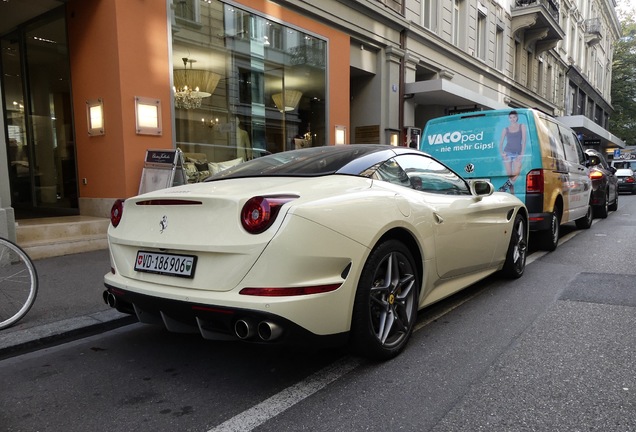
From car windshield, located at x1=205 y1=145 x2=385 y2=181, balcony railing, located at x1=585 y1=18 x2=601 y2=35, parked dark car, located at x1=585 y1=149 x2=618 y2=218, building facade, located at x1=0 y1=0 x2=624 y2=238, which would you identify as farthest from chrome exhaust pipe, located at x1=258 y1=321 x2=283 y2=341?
balcony railing, located at x1=585 y1=18 x2=601 y2=35

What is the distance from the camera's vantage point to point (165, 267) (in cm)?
274

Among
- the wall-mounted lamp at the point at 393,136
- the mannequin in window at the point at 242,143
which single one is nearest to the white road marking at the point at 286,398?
the mannequin in window at the point at 242,143

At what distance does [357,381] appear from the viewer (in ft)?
9.15

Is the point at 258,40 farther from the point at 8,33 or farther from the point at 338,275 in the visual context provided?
the point at 338,275

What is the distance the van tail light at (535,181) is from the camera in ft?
20.3

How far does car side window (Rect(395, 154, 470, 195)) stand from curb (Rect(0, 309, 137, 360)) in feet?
8.93

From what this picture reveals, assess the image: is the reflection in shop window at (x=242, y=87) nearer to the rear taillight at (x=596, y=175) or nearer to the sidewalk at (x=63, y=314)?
the sidewalk at (x=63, y=314)

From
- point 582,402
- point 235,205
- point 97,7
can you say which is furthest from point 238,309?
point 97,7

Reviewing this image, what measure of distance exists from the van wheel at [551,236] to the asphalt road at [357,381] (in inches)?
109

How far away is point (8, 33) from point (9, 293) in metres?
8.01

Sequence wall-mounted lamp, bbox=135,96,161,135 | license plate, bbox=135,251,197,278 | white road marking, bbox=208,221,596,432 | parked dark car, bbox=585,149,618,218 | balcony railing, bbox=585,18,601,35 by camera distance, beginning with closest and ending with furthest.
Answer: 1. white road marking, bbox=208,221,596,432
2. license plate, bbox=135,251,197,278
3. wall-mounted lamp, bbox=135,96,161,135
4. parked dark car, bbox=585,149,618,218
5. balcony railing, bbox=585,18,601,35

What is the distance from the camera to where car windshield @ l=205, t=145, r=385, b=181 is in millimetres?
3272

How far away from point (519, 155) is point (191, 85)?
6073mm

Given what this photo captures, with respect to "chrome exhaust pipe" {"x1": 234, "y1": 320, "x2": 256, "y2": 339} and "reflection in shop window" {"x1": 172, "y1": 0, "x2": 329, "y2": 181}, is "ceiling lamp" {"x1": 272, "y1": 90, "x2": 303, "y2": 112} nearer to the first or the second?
"reflection in shop window" {"x1": 172, "y1": 0, "x2": 329, "y2": 181}
